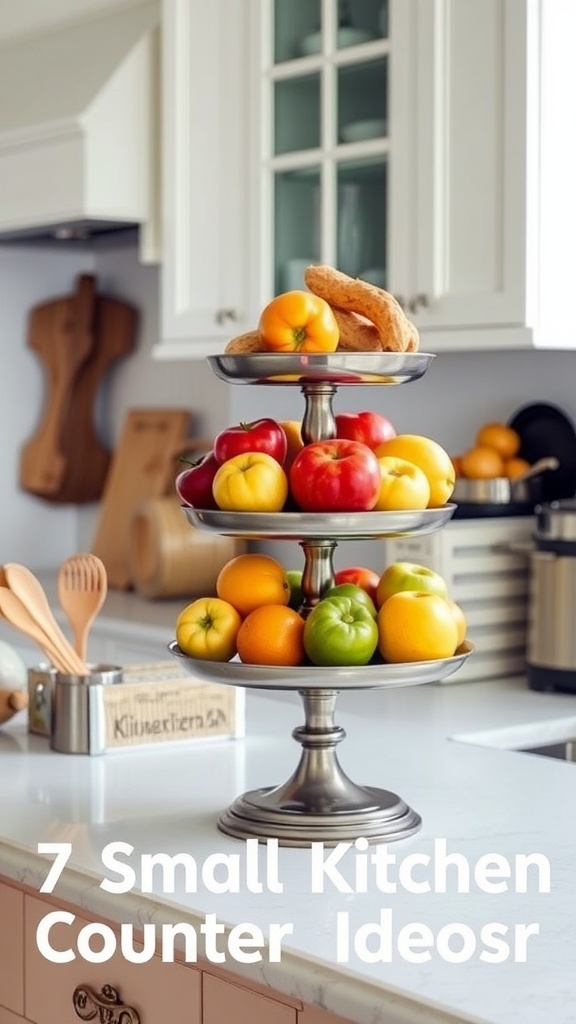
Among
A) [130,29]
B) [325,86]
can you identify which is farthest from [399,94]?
[130,29]

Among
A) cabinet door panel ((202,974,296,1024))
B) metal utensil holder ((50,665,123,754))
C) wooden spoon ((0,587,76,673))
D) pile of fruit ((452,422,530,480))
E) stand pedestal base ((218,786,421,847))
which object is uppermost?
pile of fruit ((452,422,530,480))

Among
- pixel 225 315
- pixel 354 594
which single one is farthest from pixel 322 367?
pixel 225 315

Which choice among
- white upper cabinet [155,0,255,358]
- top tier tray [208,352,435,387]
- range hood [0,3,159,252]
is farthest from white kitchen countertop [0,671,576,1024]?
range hood [0,3,159,252]

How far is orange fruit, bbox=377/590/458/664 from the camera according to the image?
1.45 meters

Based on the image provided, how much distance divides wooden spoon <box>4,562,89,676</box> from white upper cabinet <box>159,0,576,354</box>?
94 cm

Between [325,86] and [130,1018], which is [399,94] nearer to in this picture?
[325,86]

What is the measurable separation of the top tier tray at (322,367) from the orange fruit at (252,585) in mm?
185

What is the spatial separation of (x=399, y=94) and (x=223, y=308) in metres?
0.60

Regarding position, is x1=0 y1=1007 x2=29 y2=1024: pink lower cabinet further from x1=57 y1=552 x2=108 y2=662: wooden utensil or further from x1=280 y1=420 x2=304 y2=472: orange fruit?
x1=280 y1=420 x2=304 y2=472: orange fruit

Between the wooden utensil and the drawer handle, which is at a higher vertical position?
the wooden utensil

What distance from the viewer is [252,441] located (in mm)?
1489

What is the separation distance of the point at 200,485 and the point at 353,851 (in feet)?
1.24

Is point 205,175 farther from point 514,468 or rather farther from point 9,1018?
point 9,1018

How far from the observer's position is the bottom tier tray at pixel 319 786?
1.43m
